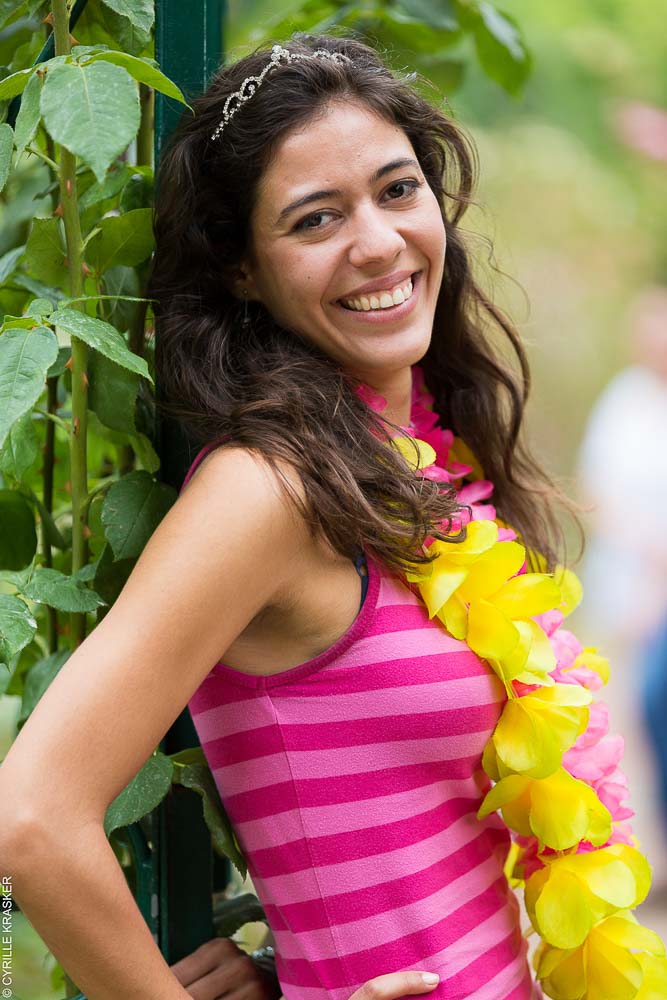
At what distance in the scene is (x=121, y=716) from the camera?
0.98 m

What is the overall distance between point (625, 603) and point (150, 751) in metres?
2.81

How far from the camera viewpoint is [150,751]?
40.1 inches

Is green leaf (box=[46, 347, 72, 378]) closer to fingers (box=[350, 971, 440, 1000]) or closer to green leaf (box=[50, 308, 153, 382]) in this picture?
green leaf (box=[50, 308, 153, 382])

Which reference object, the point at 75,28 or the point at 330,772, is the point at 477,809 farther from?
the point at 75,28

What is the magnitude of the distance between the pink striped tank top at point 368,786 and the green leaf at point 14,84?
373 mm

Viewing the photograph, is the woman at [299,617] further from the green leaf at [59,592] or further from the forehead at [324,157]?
the green leaf at [59,592]

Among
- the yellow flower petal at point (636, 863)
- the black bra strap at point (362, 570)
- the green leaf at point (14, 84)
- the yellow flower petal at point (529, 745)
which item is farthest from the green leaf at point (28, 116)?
the yellow flower petal at point (636, 863)

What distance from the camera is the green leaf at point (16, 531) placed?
127cm

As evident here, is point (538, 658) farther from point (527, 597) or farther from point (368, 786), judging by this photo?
point (368, 786)

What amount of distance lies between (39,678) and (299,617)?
31cm

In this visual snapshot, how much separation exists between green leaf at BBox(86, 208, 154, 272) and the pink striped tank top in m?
0.23

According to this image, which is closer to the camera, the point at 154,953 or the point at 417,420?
the point at 154,953

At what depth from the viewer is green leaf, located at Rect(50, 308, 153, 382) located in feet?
3.18

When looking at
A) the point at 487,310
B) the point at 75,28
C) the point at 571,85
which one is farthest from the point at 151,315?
the point at 571,85
